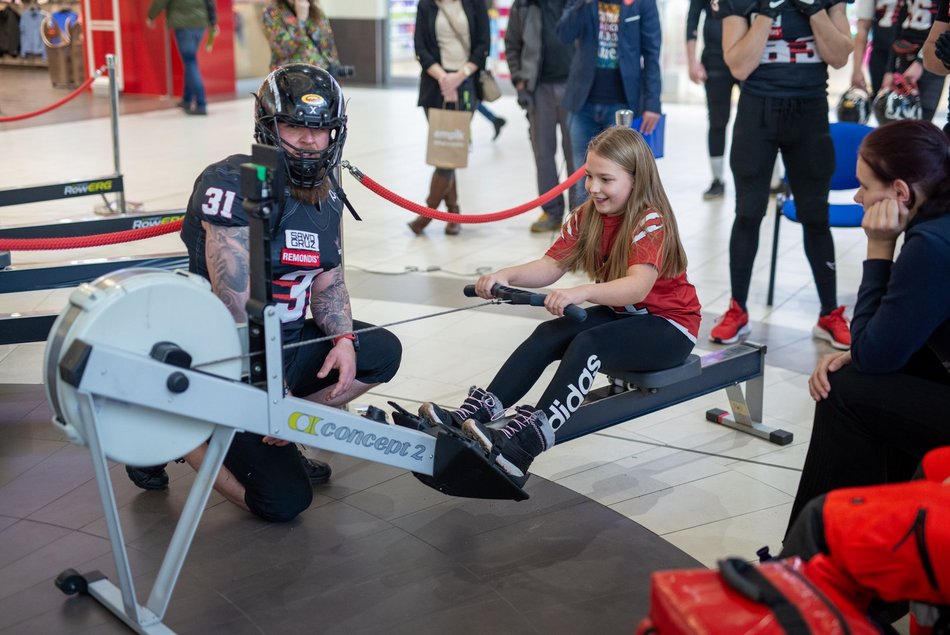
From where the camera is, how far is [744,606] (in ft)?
5.35

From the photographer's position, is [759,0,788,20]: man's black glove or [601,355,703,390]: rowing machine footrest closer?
[601,355,703,390]: rowing machine footrest

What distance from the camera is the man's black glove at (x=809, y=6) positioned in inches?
153

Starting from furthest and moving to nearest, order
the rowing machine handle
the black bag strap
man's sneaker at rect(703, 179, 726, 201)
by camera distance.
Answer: man's sneaker at rect(703, 179, 726, 201), the rowing machine handle, the black bag strap

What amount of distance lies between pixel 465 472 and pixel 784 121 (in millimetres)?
2258

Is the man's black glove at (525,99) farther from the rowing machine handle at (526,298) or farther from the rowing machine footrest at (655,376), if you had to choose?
the rowing machine handle at (526,298)

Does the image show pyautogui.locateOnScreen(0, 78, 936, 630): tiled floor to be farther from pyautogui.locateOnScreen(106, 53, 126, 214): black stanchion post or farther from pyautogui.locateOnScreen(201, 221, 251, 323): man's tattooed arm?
pyautogui.locateOnScreen(201, 221, 251, 323): man's tattooed arm

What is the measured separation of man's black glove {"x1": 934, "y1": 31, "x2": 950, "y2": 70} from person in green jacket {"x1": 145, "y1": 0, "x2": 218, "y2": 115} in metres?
8.38

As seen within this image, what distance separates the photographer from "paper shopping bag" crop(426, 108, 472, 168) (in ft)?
19.2

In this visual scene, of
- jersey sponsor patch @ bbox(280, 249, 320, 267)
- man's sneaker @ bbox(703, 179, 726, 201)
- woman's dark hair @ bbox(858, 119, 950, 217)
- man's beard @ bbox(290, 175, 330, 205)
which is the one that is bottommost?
man's sneaker @ bbox(703, 179, 726, 201)

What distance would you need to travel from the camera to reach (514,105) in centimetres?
1226

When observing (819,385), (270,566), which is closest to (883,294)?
(819,385)

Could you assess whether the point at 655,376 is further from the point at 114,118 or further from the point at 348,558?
the point at 114,118

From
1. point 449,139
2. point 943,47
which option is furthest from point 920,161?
point 449,139

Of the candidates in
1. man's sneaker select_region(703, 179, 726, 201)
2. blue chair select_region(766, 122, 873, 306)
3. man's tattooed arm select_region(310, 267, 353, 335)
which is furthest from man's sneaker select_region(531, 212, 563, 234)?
man's tattooed arm select_region(310, 267, 353, 335)
